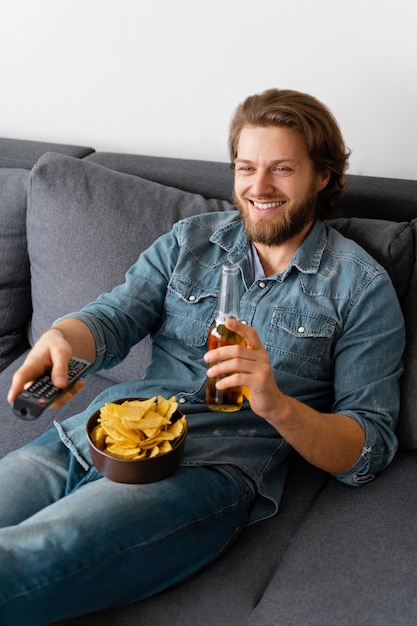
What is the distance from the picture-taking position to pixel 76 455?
1455 millimetres

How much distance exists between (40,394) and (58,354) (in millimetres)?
115

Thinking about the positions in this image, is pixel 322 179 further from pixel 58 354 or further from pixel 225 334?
pixel 58 354

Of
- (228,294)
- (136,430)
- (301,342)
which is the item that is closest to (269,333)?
(301,342)

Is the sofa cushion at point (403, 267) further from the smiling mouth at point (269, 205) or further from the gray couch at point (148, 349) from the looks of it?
the smiling mouth at point (269, 205)

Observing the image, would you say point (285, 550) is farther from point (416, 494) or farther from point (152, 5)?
point (152, 5)

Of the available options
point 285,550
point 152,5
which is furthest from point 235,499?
point 152,5

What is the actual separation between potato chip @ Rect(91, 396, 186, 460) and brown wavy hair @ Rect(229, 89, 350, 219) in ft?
2.09

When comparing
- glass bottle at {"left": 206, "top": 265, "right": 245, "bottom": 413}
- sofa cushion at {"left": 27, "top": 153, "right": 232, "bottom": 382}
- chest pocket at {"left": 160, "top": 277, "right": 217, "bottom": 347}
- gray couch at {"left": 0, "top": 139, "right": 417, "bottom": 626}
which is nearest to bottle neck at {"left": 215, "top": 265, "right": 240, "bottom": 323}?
glass bottle at {"left": 206, "top": 265, "right": 245, "bottom": 413}

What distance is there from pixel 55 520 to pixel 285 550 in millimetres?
422

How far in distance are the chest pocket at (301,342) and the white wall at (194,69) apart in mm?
603

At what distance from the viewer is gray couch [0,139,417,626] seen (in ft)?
4.05

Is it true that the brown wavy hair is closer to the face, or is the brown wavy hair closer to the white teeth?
the face

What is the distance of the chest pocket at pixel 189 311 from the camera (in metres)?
1.59

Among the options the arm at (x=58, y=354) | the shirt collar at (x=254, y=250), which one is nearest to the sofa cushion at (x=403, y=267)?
the shirt collar at (x=254, y=250)
